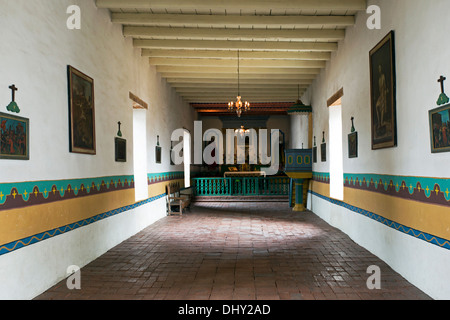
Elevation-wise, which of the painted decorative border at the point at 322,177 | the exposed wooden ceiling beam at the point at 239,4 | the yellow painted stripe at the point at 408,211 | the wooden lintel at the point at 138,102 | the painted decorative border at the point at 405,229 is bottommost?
the painted decorative border at the point at 405,229

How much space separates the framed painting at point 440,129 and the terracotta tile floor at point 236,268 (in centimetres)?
155

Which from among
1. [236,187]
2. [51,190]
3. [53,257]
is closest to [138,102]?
[51,190]

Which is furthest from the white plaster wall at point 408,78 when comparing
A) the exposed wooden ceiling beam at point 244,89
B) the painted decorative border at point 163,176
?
the exposed wooden ceiling beam at point 244,89

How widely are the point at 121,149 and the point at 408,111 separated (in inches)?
186

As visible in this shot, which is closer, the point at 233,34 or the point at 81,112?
the point at 81,112

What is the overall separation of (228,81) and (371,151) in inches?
226

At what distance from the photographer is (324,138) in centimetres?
876

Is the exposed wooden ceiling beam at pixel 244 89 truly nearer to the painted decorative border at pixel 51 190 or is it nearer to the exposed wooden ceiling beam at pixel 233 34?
the exposed wooden ceiling beam at pixel 233 34

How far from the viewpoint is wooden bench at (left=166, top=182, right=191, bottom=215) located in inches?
382

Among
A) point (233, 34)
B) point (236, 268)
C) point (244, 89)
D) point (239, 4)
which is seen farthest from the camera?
point (244, 89)

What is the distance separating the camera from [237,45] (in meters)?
7.32

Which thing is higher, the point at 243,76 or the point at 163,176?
the point at 243,76

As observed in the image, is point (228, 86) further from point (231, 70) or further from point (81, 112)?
point (81, 112)

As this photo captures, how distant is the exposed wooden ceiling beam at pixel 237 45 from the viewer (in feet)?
23.8
